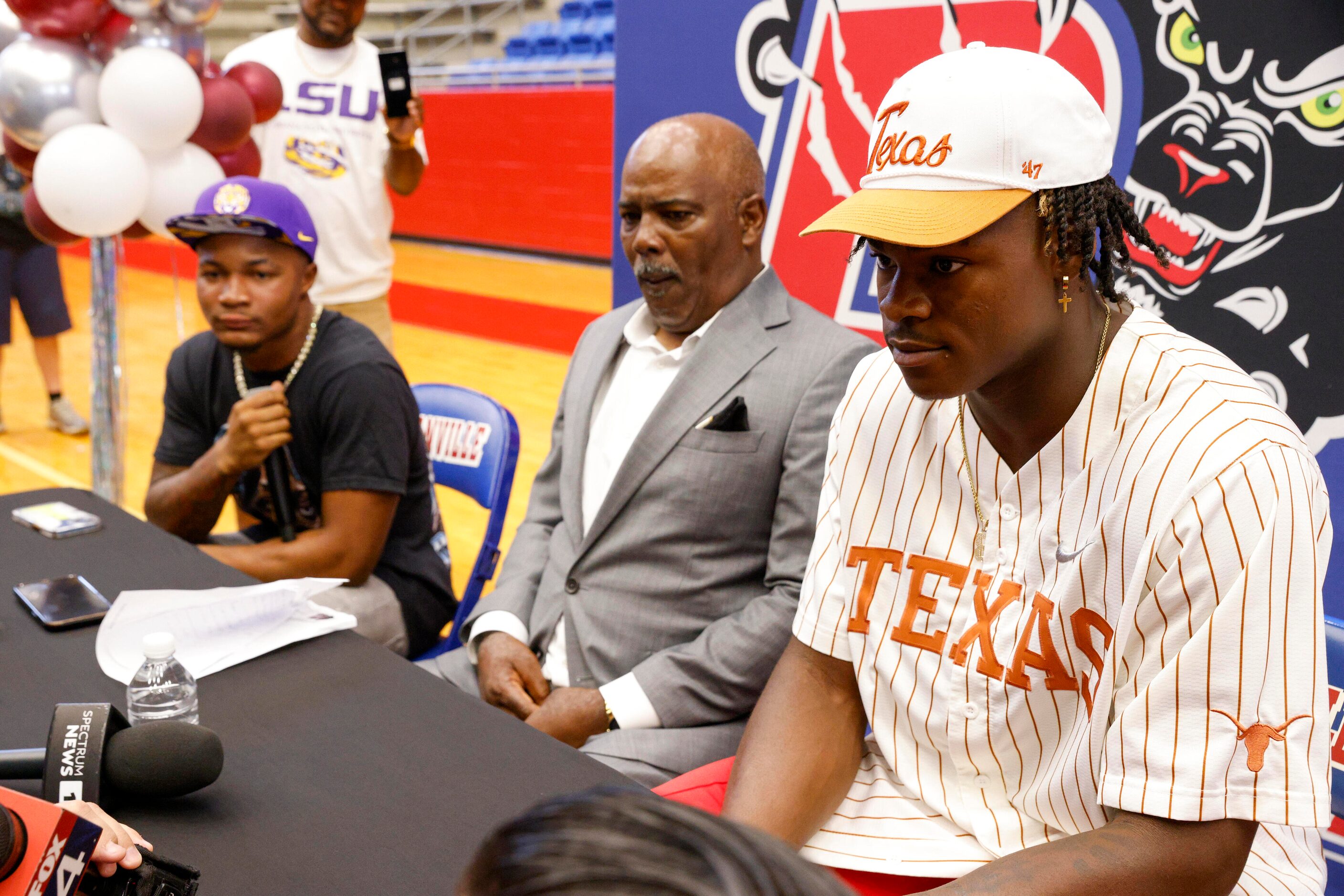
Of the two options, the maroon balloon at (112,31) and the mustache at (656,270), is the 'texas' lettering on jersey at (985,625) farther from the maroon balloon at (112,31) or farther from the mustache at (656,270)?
the maroon balloon at (112,31)

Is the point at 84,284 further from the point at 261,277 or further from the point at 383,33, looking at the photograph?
the point at 261,277

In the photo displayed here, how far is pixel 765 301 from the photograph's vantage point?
6.53 feet

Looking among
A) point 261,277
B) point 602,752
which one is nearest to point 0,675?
point 602,752

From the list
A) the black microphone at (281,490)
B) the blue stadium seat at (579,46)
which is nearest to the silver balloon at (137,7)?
the black microphone at (281,490)

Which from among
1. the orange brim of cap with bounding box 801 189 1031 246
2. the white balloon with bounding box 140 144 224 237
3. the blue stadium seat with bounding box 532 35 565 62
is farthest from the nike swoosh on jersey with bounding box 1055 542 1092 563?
the blue stadium seat with bounding box 532 35 565 62

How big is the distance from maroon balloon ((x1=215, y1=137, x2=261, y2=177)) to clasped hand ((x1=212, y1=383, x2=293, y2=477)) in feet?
5.04

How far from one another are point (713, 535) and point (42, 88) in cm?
237

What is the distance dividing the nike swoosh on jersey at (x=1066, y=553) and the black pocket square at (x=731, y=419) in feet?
2.44

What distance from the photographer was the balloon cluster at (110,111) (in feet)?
9.61

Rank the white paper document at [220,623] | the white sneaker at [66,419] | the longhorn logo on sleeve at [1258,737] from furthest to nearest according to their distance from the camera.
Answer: the white sneaker at [66,419] → the white paper document at [220,623] → the longhorn logo on sleeve at [1258,737]

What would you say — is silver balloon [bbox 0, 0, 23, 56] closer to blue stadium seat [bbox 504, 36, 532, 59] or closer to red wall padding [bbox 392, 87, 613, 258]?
red wall padding [bbox 392, 87, 613, 258]

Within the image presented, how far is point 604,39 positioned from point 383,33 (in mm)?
4596

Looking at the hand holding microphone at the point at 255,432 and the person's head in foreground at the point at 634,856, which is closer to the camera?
the person's head in foreground at the point at 634,856

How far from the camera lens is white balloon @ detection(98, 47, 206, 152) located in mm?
2969
